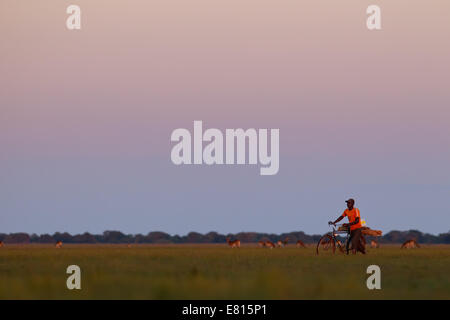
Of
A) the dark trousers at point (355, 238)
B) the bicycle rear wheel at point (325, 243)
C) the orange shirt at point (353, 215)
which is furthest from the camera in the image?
the bicycle rear wheel at point (325, 243)

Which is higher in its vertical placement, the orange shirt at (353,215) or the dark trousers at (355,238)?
the orange shirt at (353,215)

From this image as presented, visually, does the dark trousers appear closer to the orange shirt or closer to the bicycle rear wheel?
the orange shirt

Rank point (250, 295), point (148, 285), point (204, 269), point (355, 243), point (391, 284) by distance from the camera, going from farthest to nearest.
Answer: point (355, 243) → point (204, 269) → point (391, 284) → point (148, 285) → point (250, 295)

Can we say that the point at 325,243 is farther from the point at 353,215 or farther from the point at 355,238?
the point at 353,215

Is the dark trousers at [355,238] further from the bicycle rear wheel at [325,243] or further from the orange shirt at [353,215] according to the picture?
the bicycle rear wheel at [325,243]

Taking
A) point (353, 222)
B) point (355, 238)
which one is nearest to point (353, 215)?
point (353, 222)

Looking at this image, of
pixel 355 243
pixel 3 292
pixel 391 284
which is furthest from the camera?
pixel 355 243

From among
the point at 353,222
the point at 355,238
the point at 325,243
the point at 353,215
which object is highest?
the point at 353,215

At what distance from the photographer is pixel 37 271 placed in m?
23.0

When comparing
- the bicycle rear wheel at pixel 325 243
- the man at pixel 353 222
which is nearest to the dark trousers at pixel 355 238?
the man at pixel 353 222

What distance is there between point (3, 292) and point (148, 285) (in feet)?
9.17
